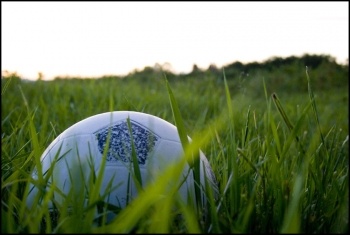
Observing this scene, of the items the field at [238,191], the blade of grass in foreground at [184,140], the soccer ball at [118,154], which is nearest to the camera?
the field at [238,191]

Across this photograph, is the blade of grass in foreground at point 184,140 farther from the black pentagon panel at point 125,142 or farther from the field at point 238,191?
the black pentagon panel at point 125,142

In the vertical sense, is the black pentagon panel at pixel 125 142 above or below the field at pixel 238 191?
above

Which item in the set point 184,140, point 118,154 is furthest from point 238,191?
point 118,154

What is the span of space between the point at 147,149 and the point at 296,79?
1116 centimetres

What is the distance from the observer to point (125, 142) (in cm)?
152

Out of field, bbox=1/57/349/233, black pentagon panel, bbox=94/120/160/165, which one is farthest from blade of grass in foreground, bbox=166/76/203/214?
black pentagon panel, bbox=94/120/160/165

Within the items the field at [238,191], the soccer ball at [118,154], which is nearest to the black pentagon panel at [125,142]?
the soccer ball at [118,154]

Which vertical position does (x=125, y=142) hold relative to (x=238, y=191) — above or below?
above

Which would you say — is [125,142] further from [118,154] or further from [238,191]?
[238,191]

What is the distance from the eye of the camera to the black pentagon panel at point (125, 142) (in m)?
1.48

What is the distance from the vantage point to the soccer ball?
140cm

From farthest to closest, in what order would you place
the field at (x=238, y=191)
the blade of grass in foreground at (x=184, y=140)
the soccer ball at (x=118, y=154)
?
the soccer ball at (x=118, y=154) → the blade of grass in foreground at (x=184, y=140) → the field at (x=238, y=191)

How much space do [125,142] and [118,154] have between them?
0.05 meters

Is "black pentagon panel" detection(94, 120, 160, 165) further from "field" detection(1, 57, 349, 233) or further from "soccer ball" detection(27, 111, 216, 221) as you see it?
"field" detection(1, 57, 349, 233)
